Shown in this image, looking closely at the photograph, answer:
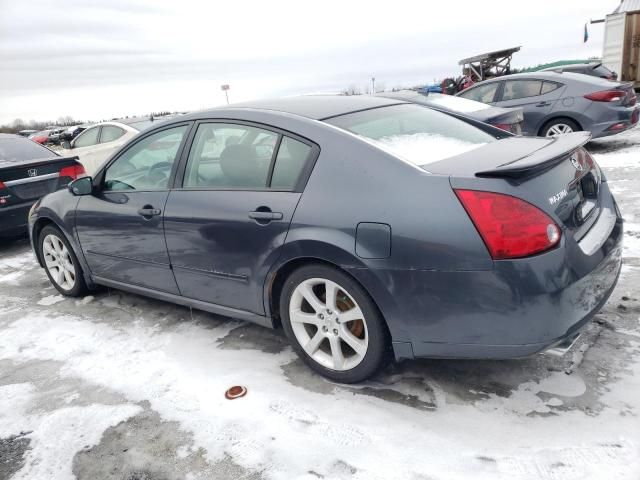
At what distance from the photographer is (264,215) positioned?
279 cm

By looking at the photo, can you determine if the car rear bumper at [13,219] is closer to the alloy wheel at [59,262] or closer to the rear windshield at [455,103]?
the alloy wheel at [59,262]

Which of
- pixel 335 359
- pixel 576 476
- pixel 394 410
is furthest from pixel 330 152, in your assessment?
pixel 576 476

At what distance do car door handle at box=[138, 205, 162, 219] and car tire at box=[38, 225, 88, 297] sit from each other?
123 centimetres

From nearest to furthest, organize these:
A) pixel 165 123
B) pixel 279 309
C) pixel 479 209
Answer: pixel 479 209 → pixel 279 309 → pixel 165 123

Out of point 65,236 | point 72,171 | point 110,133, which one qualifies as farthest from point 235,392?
point 110,133

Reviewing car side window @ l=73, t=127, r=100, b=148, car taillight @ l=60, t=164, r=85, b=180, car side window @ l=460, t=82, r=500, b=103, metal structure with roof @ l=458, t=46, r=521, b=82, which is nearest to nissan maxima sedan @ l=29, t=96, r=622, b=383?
car taillight @ l=60, t=164, r=85, b=180

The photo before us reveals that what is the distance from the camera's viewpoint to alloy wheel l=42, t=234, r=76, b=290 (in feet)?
14.6

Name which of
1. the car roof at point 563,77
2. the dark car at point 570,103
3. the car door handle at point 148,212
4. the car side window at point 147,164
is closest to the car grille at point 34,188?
the car side window at point 147,164

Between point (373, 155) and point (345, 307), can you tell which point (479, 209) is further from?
point (345, 307)

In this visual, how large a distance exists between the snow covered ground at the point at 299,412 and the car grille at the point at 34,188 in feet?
10.4

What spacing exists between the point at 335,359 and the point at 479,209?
114 centimetres

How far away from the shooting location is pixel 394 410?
8.25ft

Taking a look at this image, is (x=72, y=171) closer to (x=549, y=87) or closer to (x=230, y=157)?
(x=230, y=157)

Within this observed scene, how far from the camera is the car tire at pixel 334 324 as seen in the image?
253 cm
